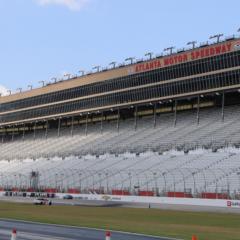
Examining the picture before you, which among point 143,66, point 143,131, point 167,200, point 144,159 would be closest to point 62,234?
point 167,200

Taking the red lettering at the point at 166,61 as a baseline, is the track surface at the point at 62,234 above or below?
below

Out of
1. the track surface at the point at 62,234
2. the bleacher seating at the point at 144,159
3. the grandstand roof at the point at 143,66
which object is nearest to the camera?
the track surface at the point at 62,234

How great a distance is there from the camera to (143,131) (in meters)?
97.9

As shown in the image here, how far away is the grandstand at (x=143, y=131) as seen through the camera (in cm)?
7006

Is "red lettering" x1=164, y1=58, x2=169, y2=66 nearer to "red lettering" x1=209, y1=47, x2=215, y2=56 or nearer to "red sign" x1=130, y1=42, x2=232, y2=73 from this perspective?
"red sign" x1=130, y1=42, x2=232, y2=73

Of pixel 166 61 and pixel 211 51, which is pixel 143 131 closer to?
pixel 166 61

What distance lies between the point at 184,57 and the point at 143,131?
1616cm

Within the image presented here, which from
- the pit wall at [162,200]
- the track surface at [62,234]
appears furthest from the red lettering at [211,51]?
the track surface at [62,234]

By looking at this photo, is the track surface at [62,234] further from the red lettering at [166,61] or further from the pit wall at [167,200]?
the red lettering at [166,61]

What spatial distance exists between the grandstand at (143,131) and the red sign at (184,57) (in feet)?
0.48

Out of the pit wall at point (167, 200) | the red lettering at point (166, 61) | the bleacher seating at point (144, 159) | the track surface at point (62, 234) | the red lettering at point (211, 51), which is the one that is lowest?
the track surface at point (62, 234)

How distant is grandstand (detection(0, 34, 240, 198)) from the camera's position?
7006 centimetres

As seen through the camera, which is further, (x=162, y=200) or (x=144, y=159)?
(x=144, y=159)

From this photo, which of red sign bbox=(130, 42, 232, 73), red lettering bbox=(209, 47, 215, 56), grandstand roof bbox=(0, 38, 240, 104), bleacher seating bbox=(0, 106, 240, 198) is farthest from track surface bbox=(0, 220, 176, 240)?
red lettering bbox=(209, 47, 215, 56)
